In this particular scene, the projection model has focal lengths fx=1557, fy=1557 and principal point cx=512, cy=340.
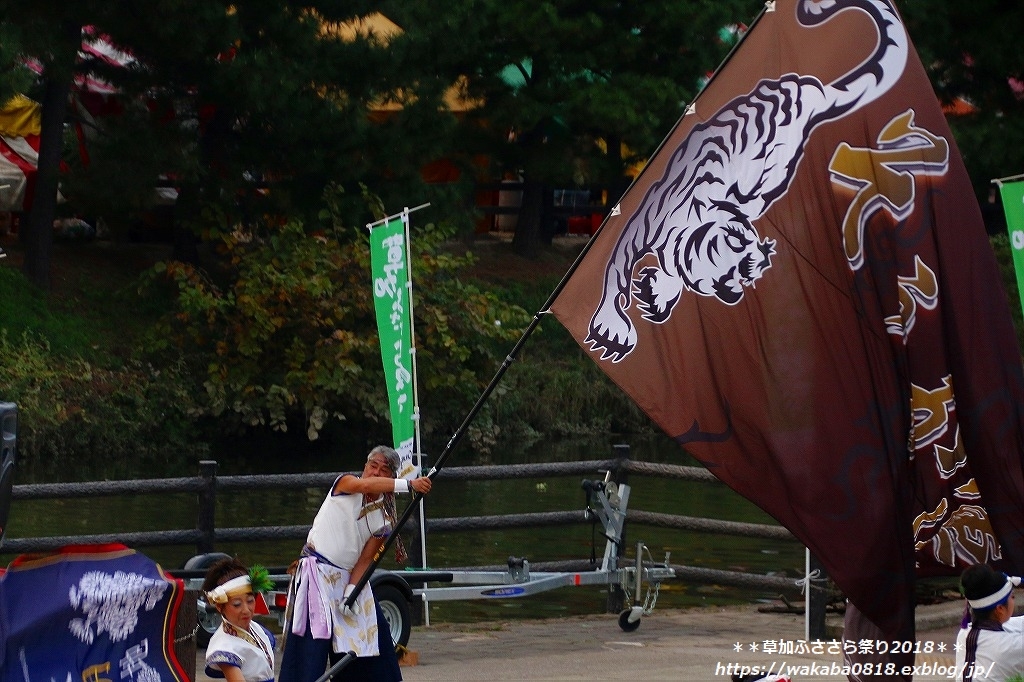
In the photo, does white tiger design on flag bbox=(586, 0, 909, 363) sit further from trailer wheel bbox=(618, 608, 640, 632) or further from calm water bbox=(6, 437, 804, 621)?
calm water bbox=(6, 437, 804, 621)

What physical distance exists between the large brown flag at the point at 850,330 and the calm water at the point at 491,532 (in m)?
6.13

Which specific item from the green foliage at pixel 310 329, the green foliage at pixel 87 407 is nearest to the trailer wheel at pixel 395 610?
the green foliage at pixel 87 407

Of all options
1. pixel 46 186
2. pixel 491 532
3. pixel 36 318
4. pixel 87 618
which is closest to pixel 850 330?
pixel 87 618

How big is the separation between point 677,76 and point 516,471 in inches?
735

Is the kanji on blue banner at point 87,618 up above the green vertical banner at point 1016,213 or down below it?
below

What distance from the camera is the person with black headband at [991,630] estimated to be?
231 inches

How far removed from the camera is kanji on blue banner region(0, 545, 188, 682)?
16.5 ft

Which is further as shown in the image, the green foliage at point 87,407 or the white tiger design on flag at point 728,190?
the green foliage at point 87,407

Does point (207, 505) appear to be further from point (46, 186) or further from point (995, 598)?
point (46, 186)

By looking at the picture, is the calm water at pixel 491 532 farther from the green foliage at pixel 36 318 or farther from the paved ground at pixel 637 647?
the green foliage at pixel 36 318

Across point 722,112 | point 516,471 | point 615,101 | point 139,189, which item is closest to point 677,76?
point 615,101

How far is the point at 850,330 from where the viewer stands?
19.0 feet

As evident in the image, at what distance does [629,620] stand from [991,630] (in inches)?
179

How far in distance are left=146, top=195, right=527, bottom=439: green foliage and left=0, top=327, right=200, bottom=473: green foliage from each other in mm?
558
